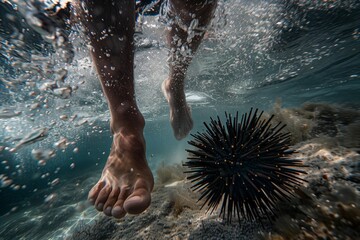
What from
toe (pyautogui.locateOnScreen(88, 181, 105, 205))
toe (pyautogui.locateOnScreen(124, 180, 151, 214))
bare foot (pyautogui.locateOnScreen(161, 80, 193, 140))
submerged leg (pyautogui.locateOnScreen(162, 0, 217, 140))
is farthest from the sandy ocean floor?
submerged leg (pyautogui.locateOnScreen(162, 0, 217, 140))

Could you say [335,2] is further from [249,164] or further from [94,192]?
[94,192]

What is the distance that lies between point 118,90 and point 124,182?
153 centimetres

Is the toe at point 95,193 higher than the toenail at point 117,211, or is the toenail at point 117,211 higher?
the toenail at point 117,211

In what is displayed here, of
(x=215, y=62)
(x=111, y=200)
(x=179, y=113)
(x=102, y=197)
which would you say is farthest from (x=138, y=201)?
(x=215, y=62)

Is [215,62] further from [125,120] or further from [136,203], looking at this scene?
[136,203]

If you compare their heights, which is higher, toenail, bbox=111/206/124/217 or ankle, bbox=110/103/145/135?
ankle, bbox=110/103/145/135

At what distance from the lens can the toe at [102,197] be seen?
255cm

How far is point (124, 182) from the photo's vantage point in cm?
271

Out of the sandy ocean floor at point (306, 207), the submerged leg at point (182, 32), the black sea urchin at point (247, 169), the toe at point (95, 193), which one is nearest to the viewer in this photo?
the sandy ocean floor at point (306, 207)

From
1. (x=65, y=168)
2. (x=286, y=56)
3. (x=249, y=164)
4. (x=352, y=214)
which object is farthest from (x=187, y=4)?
(x=65, y=168)

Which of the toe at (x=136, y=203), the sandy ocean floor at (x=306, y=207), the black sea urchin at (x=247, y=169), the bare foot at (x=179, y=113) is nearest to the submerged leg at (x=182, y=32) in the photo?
the bare foot at (x=179, y=113)

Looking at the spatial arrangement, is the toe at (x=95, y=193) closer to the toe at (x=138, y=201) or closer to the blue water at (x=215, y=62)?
the toe at (x=138, y=201)

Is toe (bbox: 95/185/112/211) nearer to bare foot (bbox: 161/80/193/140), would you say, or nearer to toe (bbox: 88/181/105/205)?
toe (bbox: 88/181/105/205)

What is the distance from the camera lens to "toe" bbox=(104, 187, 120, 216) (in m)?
2.43
